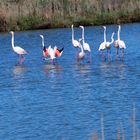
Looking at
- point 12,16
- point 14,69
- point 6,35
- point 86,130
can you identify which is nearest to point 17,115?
point 86,130

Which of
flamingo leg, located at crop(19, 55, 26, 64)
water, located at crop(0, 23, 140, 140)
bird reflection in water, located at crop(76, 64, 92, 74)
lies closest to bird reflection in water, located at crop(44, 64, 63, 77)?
water, located at crop(0, 23, 140, 140)

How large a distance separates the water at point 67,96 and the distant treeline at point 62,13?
27.0ft

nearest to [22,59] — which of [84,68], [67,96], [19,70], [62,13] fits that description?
[19,70]

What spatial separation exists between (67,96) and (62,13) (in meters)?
18.2

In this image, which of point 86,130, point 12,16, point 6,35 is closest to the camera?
point 86,130

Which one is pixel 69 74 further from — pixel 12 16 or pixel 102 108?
pixel 12 16

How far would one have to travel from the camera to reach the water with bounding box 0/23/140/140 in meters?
9.20

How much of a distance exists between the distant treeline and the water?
27.0ft

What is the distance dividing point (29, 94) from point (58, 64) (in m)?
4.48

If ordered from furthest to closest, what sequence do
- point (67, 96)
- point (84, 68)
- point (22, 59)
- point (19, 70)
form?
point (22, 59) → point (19, 70) → point (84, 68) → point (67, 96)

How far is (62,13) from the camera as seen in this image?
30.1 metres

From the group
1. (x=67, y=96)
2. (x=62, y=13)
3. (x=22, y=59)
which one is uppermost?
(x=62, y=13)

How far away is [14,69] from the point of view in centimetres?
1642

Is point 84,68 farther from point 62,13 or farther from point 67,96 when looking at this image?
point 62,13
